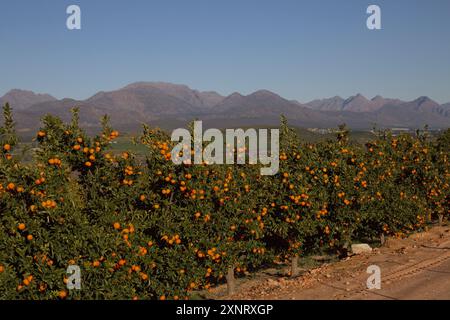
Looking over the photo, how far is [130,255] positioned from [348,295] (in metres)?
5.81

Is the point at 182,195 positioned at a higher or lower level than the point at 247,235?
higher

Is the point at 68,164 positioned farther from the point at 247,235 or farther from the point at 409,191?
the point at 409,191

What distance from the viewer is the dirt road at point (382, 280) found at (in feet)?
36.4

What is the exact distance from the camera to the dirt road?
Result: 36.4 feet

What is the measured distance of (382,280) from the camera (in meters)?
12.2

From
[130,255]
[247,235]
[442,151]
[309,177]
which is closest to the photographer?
[130,255]

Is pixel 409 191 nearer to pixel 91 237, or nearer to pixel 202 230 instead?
pixel 202 230

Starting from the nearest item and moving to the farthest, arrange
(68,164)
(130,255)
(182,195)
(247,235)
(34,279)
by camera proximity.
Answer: (34,279), (130,255), (68,164), (182,195), (247,235)

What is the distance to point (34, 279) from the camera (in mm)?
9062

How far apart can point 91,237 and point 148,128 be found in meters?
3.75

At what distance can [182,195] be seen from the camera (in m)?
12.0

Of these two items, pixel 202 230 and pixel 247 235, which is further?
pixel 247 235
